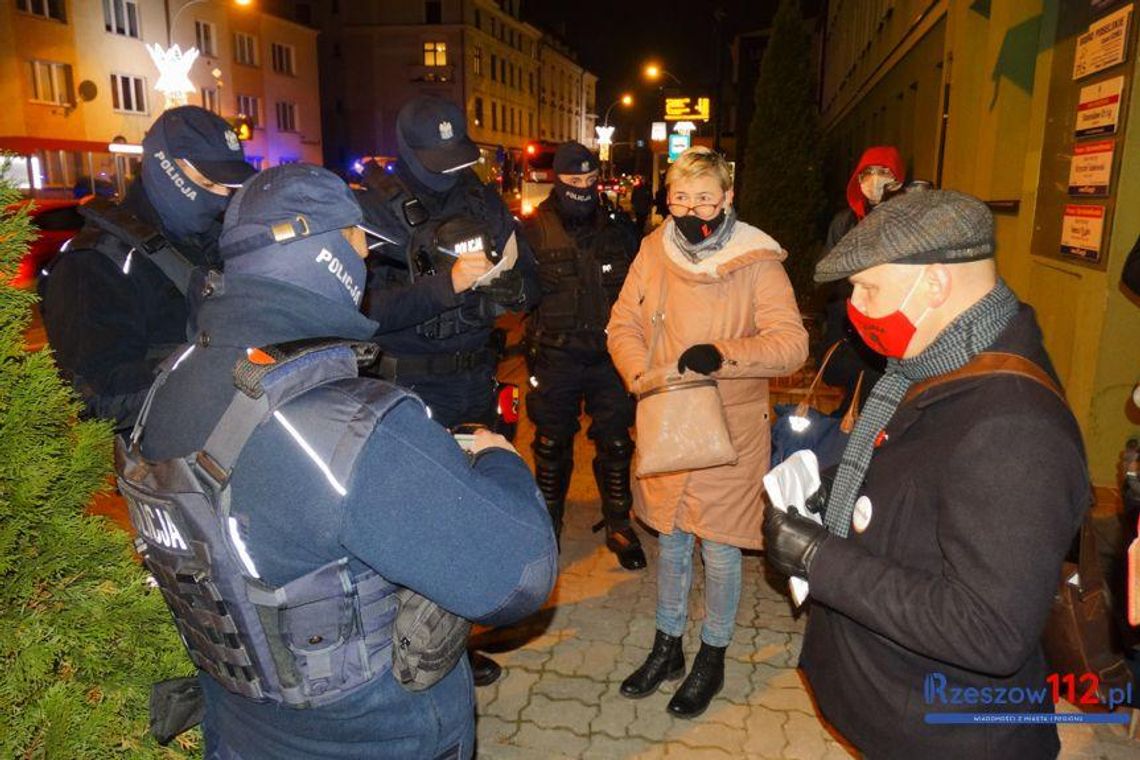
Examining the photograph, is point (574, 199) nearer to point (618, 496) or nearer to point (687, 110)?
point (618, 496)

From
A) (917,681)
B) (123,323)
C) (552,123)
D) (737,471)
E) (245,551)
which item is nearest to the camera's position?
(245,551)

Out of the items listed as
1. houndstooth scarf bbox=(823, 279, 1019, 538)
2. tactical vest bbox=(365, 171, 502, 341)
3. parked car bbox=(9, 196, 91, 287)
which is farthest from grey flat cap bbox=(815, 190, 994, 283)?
parked car bbox=(9, 196, 91, 287)

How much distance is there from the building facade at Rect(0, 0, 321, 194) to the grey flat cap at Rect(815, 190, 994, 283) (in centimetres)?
2237

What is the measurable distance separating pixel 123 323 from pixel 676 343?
212 cm

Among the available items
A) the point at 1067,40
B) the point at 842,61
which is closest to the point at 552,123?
the point at 842,61

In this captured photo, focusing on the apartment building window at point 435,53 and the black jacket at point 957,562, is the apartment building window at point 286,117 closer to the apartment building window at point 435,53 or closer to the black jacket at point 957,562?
the apartment building window at point 435,53

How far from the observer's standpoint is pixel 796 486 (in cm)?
214

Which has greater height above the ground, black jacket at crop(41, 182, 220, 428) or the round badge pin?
black jacket at crop(41, 182, 220, 428)

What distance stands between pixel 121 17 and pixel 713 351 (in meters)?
32.9

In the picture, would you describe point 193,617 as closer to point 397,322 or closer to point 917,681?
point 917,681

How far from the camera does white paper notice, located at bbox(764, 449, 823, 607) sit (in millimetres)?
2066

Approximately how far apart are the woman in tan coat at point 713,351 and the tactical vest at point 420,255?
0.73 meters

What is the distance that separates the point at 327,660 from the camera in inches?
62.4

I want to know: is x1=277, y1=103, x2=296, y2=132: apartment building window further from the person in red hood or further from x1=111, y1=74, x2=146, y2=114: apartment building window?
the person in red hood
